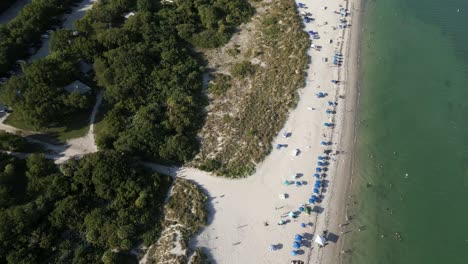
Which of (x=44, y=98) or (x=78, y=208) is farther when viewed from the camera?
(x=44, y=98)

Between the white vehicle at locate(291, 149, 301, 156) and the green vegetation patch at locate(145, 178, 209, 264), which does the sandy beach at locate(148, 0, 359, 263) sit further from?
the green vegetation patch at locate(145, 178, 209, 264)

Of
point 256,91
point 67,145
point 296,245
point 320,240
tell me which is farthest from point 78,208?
point 256,91

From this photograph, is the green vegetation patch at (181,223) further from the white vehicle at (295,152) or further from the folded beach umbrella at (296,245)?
the white vehicle at (295,152)

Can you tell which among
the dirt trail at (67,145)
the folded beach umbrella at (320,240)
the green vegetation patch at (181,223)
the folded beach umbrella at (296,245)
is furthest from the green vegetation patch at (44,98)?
the folded beach umbrella at (320,240)

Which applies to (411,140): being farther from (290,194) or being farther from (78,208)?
(78,208)

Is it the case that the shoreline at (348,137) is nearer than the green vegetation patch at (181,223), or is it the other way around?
the green vegetation patch at (181,223)

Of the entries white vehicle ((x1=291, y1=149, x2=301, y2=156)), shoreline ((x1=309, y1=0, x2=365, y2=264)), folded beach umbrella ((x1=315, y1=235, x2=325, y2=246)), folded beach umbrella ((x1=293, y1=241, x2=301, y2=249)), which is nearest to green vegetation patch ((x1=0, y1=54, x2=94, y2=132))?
white vehicle ((x1=291, y1=149, x2=301, y2=156))
